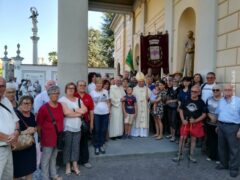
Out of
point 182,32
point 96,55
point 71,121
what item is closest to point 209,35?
point 182,32

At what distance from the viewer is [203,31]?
Result: 7.43 metres

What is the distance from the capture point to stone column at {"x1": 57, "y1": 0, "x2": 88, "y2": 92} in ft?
20.5

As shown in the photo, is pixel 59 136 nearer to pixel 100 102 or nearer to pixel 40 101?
pixel 40 101

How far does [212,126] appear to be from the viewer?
19.3 feet

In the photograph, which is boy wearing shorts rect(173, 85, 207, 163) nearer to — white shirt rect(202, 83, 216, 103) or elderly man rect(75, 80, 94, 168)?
white shirt rect(202, 83, 216, 103)

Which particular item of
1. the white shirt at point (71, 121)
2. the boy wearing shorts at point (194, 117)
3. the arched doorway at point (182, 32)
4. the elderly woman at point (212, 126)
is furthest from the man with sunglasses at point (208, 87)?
the arched doorway at point (182, 32)

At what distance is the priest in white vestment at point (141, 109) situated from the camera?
731 centimetres

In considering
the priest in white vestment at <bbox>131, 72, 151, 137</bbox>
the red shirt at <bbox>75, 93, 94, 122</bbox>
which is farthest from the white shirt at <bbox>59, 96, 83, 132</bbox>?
the priest in white vestment at <bbox>131, 72, 151, 137</bbox>

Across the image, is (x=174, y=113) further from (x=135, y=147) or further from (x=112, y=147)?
(x=112, y=147)

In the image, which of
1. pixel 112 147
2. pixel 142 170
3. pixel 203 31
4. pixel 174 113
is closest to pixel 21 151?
pixel 142 170

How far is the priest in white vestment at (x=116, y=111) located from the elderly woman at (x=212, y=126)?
2249 millimetres

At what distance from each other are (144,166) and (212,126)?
180cm

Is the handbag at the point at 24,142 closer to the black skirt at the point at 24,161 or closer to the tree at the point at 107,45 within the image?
the black skirt at the point at 24,161

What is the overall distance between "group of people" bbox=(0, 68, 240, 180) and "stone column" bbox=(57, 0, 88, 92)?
0.62 metres
